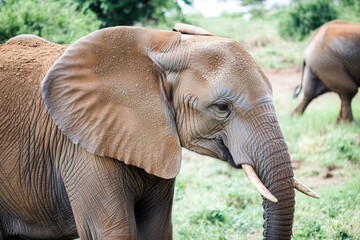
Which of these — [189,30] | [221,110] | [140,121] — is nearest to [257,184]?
[221,110]

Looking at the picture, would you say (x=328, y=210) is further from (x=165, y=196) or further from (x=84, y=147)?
(x=84, y=147)

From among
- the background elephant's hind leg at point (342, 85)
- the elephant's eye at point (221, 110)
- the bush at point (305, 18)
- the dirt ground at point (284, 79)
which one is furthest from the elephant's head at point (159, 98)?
the bush at point (305, 18)

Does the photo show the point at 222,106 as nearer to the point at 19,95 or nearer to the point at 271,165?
the point at 271,165

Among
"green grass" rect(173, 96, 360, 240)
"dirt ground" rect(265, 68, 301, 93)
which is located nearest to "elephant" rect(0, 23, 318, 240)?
"green grass" rect(173, 96, 360, 240)

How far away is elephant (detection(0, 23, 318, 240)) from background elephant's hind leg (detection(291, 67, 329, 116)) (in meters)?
→ 8.29

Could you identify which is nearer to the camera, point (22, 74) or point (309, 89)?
point (22, 74)

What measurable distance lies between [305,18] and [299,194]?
12809 mm

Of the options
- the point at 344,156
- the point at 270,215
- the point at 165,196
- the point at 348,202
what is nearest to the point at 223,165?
the point at 344,156

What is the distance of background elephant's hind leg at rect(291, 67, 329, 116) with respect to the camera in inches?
486

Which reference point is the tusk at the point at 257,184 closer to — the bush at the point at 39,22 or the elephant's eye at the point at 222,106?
the elephant's eye at the point at 222,106

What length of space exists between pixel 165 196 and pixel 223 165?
4.68 m

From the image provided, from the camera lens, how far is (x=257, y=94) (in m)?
3.99

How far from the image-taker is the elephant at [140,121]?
156 inches

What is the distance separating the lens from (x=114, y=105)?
4.13 m
